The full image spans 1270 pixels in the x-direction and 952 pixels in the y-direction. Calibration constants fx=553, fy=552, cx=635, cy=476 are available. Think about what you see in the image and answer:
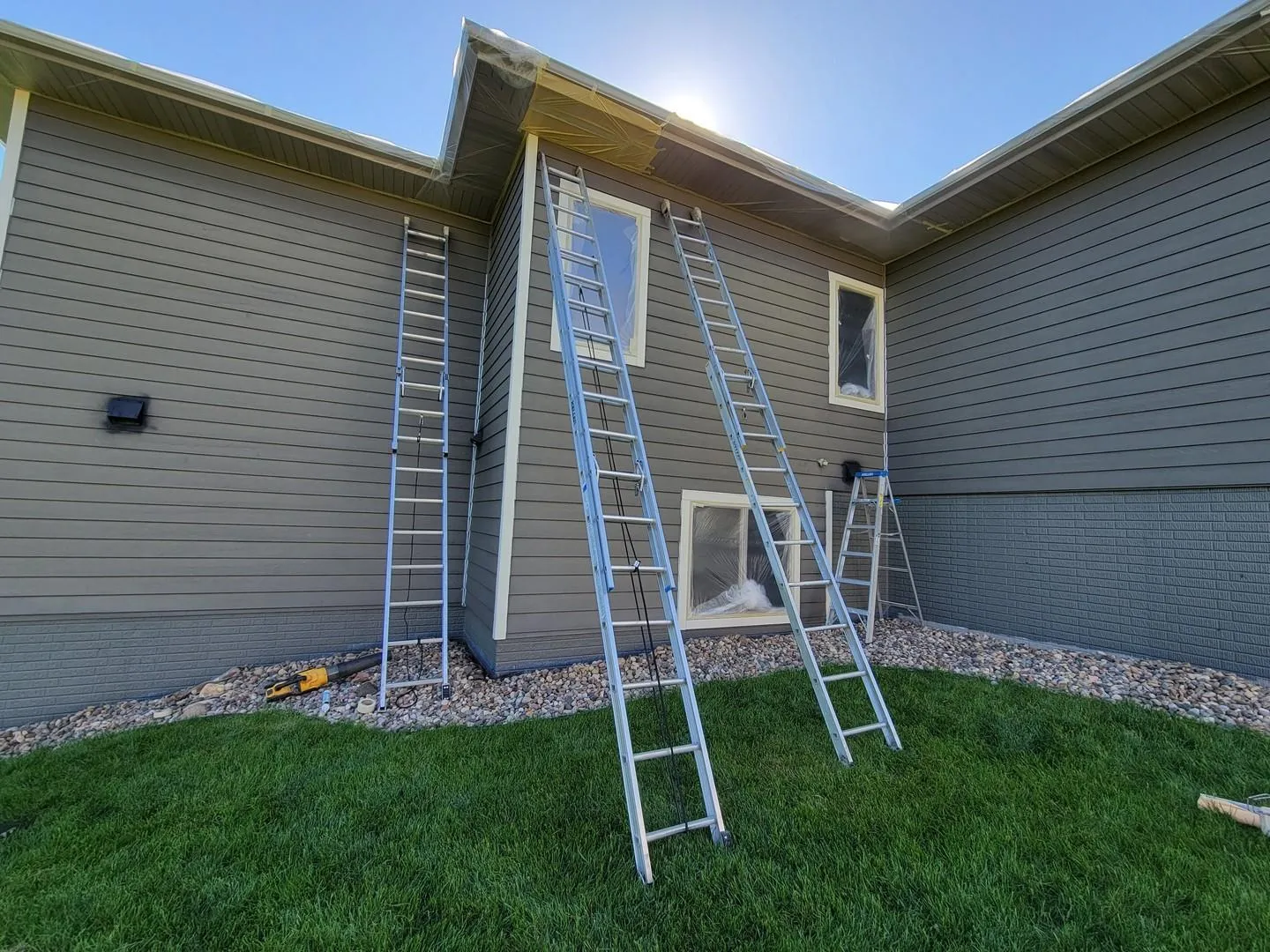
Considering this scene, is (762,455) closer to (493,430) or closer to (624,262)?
(624,262)

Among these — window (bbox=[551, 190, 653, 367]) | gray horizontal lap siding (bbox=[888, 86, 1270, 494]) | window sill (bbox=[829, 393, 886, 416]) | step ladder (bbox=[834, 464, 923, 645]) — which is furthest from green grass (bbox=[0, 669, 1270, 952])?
window sill (bbox=[829, 393, 886, 416])

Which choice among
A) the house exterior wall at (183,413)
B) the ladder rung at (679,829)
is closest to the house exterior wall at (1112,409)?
the ladder rung at (679,829)

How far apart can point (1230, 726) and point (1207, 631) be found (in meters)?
1.42

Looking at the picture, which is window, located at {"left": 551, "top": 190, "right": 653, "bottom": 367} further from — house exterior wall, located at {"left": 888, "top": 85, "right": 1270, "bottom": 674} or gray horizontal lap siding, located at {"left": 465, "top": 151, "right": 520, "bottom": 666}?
house exterior wall, located at {"left": 888, "top": 85, "right": 1270, "bottom": 674}

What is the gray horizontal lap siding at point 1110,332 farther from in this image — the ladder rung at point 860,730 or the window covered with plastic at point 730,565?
the ladder rung at point 860,730

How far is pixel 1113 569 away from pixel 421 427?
6.23 metres

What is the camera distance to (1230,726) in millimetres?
3109

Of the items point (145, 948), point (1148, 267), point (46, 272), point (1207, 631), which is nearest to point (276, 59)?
point (46, 272)

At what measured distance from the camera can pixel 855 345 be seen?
21.7ft

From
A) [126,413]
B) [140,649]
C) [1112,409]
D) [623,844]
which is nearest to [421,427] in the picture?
[126,413]

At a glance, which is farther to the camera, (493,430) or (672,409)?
(672,409)

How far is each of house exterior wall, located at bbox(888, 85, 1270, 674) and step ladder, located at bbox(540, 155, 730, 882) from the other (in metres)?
3.54

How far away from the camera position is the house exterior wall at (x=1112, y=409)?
4.11 m

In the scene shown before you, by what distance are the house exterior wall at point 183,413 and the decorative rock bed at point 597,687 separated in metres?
0.35
